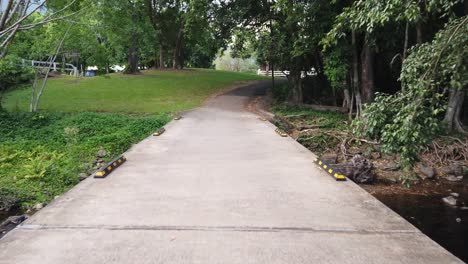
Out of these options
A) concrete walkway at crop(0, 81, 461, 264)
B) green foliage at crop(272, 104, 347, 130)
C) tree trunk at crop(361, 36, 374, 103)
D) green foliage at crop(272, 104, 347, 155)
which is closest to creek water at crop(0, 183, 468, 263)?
concrete walkway at crop(0, 81, 461, 264)

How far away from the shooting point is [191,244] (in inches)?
157

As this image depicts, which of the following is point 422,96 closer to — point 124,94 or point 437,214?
point 437,214

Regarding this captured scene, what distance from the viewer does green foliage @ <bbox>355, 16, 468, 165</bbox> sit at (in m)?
4.89

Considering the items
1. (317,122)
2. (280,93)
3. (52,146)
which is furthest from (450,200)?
(280,93)

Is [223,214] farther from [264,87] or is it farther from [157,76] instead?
[157,76]

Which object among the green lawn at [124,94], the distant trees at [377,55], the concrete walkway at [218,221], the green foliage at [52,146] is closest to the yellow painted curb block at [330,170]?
the concrete walkway at [218,221]

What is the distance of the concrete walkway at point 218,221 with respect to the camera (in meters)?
3.77

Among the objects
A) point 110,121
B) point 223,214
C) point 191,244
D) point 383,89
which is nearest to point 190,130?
point 110,121

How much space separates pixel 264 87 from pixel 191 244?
997 inches

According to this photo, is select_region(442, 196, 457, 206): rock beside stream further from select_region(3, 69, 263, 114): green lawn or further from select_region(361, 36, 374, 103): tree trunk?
select_region(3, 69, 263, 114): green lawn

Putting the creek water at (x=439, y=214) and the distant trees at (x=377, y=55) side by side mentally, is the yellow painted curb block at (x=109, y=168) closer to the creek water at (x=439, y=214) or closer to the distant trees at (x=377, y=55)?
the distant trees at (x=377, y=55)

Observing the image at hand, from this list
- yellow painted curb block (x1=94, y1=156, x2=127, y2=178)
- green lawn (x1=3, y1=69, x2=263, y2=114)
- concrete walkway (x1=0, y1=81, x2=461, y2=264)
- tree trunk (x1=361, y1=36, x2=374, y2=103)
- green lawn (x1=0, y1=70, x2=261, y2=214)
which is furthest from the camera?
green lawn (x1=3, y1=69, x2=263, y2=114)

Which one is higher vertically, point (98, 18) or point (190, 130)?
point (98, 18)

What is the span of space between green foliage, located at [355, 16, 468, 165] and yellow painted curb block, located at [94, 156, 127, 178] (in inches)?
167
